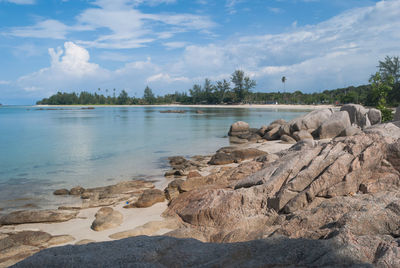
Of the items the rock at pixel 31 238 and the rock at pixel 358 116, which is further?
the rock at pixel 358 116

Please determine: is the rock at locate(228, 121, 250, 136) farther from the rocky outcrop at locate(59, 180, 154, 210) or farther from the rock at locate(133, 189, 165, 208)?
the rock at locate(133, 189, 165, 208)

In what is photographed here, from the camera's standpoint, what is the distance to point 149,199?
8.92 m

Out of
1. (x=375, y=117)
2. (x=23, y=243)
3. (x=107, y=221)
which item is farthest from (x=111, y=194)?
(x=375, y=117)

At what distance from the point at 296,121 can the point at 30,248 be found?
737 inches

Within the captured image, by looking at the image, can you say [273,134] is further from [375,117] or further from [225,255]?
[225,255]

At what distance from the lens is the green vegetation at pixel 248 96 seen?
63.3m

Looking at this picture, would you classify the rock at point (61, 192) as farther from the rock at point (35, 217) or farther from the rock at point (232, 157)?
the rock at point (232, 157)

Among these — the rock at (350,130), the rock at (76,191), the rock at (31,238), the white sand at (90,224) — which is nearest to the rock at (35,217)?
the white sand at (90,224)

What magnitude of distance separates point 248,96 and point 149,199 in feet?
382

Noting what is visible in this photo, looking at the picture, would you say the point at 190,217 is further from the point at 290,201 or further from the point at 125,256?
the point at 125,256

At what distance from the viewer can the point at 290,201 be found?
19.6 feet

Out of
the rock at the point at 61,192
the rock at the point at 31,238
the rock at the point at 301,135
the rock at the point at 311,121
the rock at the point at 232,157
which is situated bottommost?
the rock at the point at 61,192

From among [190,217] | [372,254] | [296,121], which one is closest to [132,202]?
[190,217]

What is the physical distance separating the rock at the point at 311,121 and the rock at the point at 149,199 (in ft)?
47.2
